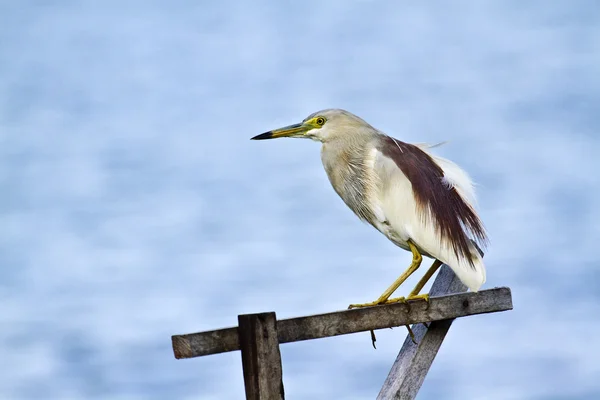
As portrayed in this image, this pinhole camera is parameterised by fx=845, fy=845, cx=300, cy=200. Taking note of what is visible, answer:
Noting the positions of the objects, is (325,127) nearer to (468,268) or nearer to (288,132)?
(288,132)

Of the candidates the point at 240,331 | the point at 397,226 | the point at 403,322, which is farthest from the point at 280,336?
the point at 397,226

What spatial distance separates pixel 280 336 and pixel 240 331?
252mm

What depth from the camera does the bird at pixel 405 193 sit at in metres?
4.92

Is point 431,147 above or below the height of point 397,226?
above

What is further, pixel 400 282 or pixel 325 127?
pixel 325 127

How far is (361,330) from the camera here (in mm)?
4195

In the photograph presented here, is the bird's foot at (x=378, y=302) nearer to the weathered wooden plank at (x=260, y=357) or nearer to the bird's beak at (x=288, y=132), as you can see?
the weathered wooden plank at (x=260, y=357)

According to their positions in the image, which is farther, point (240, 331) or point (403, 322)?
point (403, 322)

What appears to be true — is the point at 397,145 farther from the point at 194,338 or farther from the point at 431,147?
the point at 194,338

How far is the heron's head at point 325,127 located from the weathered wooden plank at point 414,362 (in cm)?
129

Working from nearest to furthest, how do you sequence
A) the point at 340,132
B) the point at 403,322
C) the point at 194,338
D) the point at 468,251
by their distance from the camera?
the point at 194,338 → the point at 403,322 → the point at 468,251 → the point at 340,132

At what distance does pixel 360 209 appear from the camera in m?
5.21

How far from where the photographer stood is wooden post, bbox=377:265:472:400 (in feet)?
15.3

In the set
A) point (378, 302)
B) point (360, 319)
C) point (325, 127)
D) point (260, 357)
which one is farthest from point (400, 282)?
point (260, 357)
